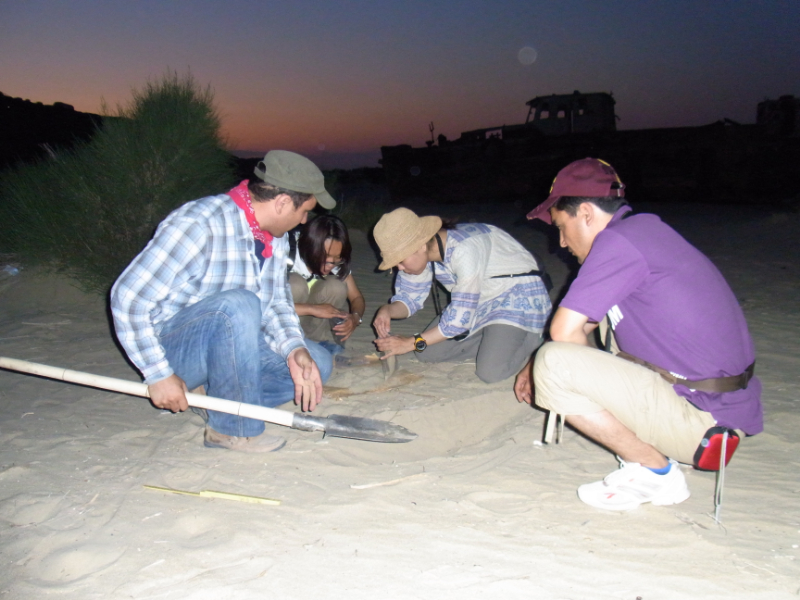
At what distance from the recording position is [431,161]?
16.3 m

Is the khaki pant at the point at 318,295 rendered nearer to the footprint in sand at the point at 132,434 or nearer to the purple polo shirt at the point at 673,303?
the footprint in sand at the point at 132,434

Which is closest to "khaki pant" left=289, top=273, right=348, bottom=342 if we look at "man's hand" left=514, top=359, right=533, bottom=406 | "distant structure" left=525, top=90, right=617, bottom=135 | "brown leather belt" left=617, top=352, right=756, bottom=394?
"man's hand" left=514, top=359, right=533, bottom=406

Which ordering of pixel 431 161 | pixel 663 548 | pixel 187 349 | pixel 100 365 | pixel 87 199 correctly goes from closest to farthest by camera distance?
pixel 663 548 < pixel 187 349 < pixel 100 365 < pixel 87 199 < pixel 431 161

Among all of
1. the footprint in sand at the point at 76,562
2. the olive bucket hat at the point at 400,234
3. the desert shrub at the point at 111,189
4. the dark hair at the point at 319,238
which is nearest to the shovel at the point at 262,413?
the footprint in sand at the point at 76,562

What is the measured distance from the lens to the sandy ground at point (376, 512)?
1801 millimetres

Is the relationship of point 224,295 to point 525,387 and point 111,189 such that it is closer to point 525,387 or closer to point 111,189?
point 525,387

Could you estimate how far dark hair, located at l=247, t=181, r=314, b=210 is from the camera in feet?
8.75

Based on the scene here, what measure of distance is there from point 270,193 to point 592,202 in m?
1.45

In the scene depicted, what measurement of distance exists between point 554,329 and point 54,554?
1.95 metres

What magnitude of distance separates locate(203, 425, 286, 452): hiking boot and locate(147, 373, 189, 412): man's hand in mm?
377

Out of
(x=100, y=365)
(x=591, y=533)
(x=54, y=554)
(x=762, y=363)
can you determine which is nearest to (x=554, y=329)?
(x=591, y=533)

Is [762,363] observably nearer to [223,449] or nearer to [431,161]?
[223,449]

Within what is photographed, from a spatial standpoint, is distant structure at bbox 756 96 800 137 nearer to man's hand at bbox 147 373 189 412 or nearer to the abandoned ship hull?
the abandoned ship hull

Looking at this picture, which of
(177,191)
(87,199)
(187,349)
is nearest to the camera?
(187,349)
